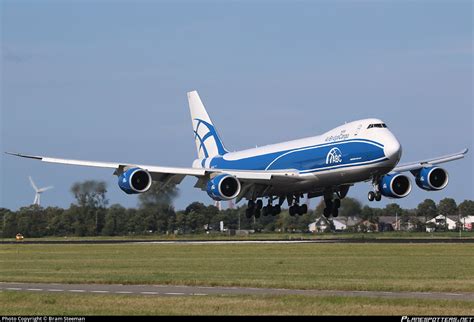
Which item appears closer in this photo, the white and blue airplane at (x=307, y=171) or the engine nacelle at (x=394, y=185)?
the white and blue airplane at (x=307, y=171)

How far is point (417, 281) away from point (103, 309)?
13581mm

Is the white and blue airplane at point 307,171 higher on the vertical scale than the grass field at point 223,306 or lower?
higher

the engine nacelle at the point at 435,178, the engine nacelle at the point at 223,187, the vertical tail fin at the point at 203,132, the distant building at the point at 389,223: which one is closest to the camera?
the engine nacelle at the point at 223,187

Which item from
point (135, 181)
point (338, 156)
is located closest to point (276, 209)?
point (135, 181)

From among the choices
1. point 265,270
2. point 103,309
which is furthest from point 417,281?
point 103,309

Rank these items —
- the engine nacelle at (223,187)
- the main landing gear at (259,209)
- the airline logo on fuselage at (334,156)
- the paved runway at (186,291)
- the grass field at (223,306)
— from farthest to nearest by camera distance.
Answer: the main landing gear at (259,209), the engine nacelle at (223,187), the airline logo on fuselage at (334,156), the paved runway at (186,291), the grass field at (223,306)

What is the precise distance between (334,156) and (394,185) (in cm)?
723

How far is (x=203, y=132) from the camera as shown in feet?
299

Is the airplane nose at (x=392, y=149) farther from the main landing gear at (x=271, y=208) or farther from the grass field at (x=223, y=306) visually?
the grass field at (x=223, y=306)

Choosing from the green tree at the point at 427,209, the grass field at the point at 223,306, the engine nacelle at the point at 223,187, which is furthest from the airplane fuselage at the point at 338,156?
the green tree at the point at 427,209

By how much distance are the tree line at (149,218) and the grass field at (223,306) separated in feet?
171

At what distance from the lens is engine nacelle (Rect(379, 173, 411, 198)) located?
239ft

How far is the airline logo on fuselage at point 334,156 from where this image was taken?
6750 cm

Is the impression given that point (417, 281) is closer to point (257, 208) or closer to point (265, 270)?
point (265, 270)
